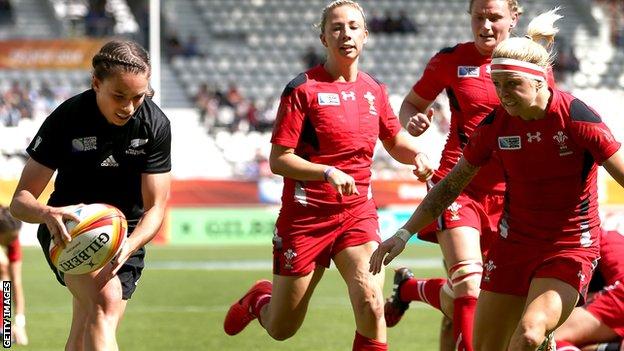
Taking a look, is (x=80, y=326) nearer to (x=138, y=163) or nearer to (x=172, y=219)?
(x=138, y=163)

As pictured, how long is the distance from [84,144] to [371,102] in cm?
192

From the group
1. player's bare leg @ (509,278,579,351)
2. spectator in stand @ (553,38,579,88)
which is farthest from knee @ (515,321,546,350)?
spectator in stand @ (553,38,579,88)

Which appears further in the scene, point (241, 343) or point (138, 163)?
point (241, 343)

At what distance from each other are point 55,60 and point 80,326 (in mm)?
22849

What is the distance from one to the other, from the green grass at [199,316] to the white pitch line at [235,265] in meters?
0.23

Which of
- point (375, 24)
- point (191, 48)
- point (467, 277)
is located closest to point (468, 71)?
point (467, 277)

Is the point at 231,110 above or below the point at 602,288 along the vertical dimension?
below

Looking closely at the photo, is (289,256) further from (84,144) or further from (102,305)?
(84,144)

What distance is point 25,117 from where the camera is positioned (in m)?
27.0

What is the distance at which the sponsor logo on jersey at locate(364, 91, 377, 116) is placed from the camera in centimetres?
723

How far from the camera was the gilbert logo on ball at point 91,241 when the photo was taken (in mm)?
5770

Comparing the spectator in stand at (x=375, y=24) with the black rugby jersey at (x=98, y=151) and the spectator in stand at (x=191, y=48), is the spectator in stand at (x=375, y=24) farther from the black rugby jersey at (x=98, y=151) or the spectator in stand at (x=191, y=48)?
the black rugby jersey at (x=98, y=151)

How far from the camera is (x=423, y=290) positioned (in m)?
8.22

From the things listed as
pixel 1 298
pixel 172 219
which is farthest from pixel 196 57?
pixel 1 298
